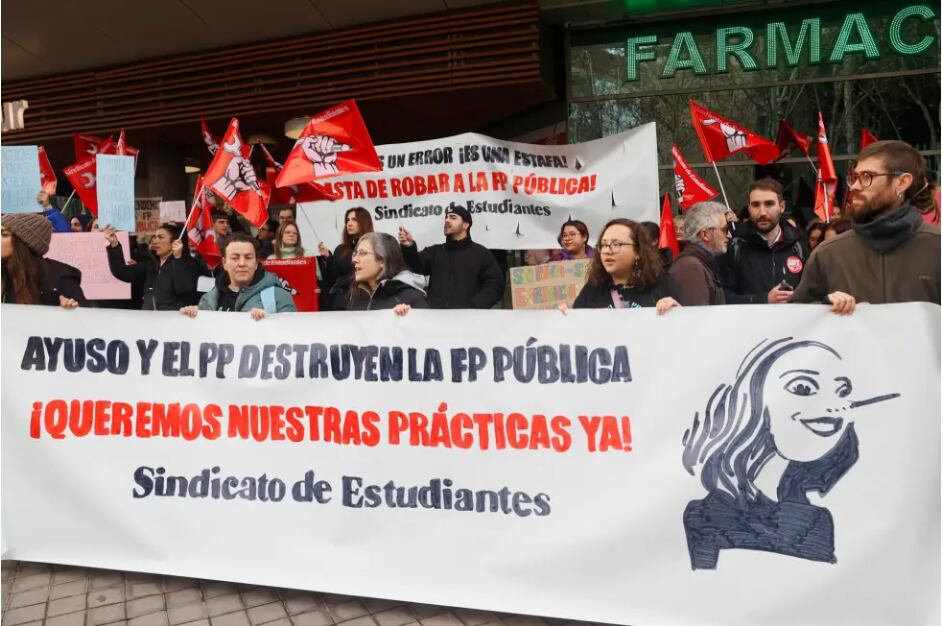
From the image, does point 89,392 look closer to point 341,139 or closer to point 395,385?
point 395,385

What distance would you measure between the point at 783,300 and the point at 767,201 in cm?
127

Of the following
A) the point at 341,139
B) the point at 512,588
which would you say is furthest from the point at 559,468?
the point at 341,139

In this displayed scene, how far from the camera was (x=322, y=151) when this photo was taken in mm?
4863

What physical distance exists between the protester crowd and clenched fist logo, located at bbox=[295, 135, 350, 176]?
2.40 feet

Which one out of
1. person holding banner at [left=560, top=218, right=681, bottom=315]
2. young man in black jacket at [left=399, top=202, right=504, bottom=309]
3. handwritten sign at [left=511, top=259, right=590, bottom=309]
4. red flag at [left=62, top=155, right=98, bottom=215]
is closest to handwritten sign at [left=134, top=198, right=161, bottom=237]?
red flag at [left=62, top=155, right=98, bottom=215]

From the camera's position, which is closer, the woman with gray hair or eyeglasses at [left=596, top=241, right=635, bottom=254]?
eyeglasses at [left=596, top=241, right=635, bottom=254]

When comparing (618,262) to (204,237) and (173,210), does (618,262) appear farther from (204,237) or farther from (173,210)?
(173,210)

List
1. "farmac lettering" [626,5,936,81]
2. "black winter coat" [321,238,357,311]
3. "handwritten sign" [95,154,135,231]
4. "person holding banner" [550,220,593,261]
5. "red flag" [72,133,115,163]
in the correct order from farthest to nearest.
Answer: "farmac lettering" [626,5,936,81], "red flag" [72,133,115,163], "person holding banner" [550,220,593,261], "black winter coat" [321,238,357,311], "handwritten sign" [95,154,135,231]

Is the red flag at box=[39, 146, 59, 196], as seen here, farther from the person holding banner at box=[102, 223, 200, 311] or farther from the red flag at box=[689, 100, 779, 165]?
the red flag at box=[689, 100, 779, 165]

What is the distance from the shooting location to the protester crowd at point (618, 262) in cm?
268

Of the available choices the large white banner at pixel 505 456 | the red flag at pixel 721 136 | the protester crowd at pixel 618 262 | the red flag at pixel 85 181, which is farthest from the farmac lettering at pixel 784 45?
the large white banner at pixel 505 456

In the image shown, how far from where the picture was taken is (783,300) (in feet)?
10.5

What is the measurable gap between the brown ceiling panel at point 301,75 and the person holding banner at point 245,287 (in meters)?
5.13

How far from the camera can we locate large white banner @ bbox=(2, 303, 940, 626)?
250 cm
